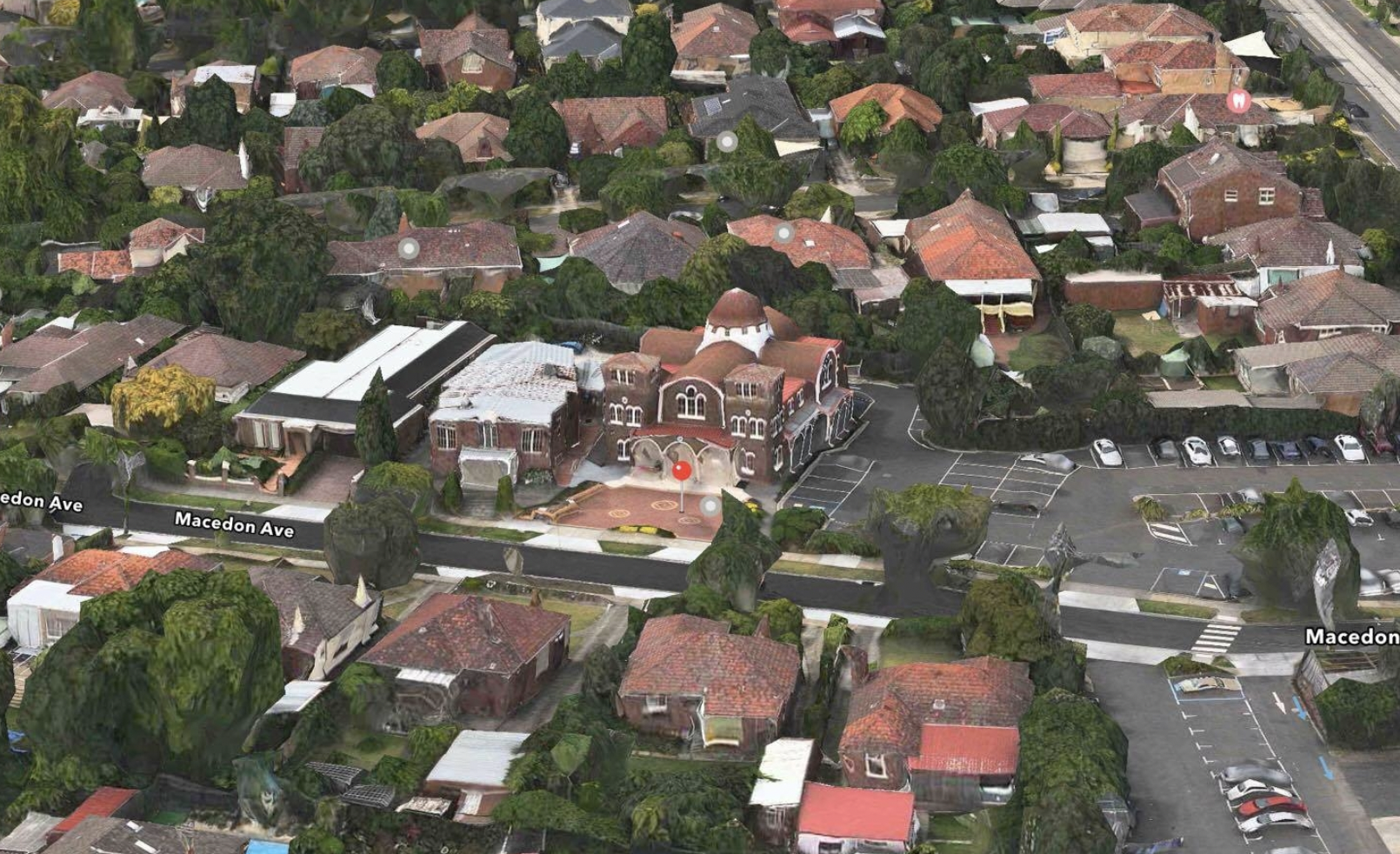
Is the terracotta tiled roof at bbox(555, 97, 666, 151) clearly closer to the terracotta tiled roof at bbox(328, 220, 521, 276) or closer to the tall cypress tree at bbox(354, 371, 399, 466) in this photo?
the terracotta tiled roof at bbox(328, 220, 521, 276)

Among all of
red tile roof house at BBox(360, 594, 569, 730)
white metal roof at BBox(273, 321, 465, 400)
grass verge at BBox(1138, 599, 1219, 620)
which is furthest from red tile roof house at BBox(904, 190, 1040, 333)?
red tile roof house at BBox(360, 594, 569, 730)

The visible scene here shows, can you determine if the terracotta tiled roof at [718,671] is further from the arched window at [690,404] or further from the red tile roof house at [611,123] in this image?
the red tile roof house at [611,123]

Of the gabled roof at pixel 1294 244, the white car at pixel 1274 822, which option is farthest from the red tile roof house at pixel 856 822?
the gabled roof at pixel 1294 244

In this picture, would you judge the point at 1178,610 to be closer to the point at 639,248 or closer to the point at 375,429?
the point at 375,429

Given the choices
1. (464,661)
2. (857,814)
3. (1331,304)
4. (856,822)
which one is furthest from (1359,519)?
(464,661)

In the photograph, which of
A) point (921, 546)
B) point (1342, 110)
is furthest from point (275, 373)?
point (1342, 110)

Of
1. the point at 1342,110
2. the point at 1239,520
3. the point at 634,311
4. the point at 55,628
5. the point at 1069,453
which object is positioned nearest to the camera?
the point at 55,628

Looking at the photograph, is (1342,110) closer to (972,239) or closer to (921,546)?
(972,239)
